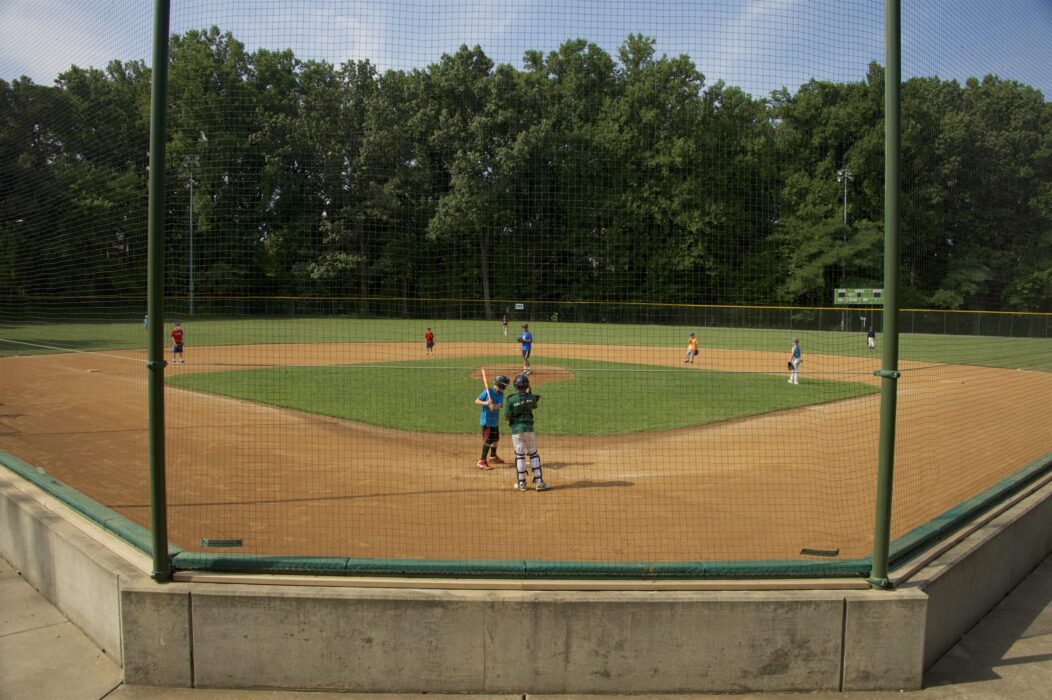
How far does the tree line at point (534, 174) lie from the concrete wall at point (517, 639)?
10.7 ft

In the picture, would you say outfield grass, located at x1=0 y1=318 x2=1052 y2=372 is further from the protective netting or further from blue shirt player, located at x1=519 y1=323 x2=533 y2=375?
blue shirt player, located at x1=519 y1=323 x2=533 y2=375

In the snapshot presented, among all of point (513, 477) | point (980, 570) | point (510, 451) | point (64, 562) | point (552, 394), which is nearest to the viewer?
point (64, 562)

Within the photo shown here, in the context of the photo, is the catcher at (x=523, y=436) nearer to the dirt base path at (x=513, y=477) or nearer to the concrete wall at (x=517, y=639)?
the dirt base path at (x=513, y=477)

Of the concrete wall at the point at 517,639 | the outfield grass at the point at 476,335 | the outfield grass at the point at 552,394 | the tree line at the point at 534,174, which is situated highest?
the tree line at the point at 534,174

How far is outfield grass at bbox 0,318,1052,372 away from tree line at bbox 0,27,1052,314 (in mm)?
3583

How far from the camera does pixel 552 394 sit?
756 inches

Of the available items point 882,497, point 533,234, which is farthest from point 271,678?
point 533,234

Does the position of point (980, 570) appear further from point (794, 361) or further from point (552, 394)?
point (794, 361)

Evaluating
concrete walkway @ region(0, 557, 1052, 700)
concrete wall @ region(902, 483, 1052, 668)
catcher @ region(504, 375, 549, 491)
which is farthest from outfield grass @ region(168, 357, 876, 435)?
concrete walkway @ region(0, 557, 1052, 700)

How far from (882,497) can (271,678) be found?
4.03 metres

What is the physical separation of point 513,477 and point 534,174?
180 inches

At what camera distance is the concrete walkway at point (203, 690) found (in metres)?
A: 4.00

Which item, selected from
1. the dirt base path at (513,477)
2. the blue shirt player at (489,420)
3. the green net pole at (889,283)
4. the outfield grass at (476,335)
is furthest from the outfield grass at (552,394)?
the green net pole at (889,283)

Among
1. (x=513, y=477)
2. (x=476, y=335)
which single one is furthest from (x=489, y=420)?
(x=476, y=335)
